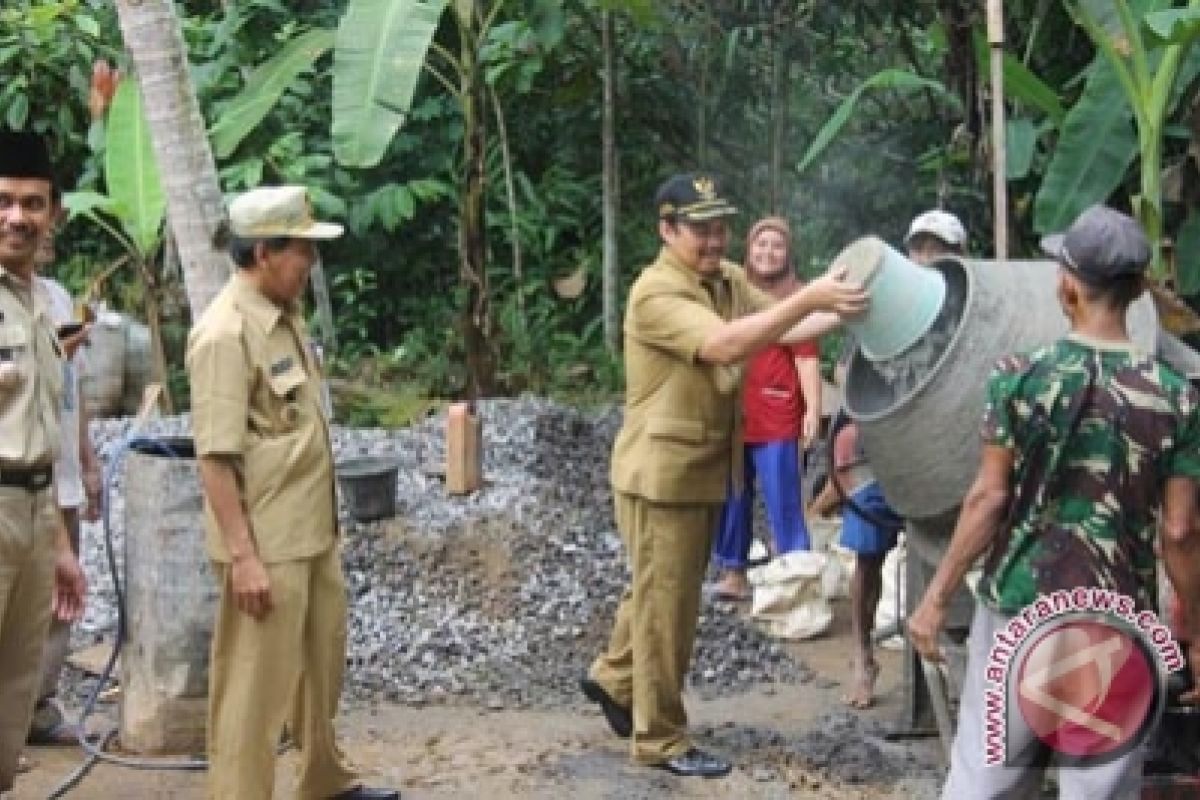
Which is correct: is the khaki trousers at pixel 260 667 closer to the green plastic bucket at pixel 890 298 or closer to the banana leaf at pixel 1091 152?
the green plastic bucket at pixel 890 298

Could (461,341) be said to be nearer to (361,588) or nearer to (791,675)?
(361,588)

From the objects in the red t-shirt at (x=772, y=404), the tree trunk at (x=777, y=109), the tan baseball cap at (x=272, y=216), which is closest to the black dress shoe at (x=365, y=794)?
the tan baseball cap at (x=272, y=216)

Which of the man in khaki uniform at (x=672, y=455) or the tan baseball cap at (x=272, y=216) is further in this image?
the man in khaki uniform at (x=672, y=455)

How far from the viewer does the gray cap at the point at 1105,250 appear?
3.59m

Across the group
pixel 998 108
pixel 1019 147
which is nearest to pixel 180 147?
pixel 998 108

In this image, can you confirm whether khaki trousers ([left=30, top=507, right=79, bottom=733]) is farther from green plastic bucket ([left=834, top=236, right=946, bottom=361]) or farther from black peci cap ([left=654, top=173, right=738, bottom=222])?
green plastic bucket ([left=834, top=236, right=946, bottom=361])

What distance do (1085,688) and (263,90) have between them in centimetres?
524

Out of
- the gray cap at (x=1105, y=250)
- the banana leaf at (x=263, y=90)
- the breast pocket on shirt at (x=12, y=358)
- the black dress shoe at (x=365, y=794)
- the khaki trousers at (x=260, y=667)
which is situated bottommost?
the black dress shoe at (x=365, y=794)

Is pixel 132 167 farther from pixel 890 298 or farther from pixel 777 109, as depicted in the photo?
pixel 890 298

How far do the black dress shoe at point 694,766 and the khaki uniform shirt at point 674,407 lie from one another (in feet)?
2.48

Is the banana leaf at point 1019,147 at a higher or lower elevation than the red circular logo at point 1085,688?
higher

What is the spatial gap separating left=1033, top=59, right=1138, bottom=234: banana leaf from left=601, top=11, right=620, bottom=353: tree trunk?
417 centimetres

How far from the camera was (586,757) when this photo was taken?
5.36 metres

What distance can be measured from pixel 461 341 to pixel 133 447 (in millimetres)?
4548
